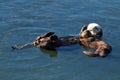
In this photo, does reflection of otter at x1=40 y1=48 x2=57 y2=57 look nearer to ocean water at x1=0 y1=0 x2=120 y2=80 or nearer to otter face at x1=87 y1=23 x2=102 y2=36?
ocean water at x1=0 y1=0 x2=120 y2=80

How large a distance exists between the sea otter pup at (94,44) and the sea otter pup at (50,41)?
16.6 inches

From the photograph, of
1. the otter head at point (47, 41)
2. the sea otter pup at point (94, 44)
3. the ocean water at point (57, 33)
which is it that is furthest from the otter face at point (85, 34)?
the otter head at point (47, 41)

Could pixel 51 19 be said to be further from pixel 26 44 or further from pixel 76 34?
pixel 26 44

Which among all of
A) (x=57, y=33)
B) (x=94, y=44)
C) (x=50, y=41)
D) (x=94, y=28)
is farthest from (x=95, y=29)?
(x=50, y=41)

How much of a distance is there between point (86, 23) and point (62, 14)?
122 cm

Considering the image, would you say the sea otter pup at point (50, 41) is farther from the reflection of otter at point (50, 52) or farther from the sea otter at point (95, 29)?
the sea otter at point (95, 29)

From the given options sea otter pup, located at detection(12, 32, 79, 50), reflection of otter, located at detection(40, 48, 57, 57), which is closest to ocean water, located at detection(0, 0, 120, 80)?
reflection of otter, located at detection(40, 48, 57, 57)

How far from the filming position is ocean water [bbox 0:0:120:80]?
436 inches

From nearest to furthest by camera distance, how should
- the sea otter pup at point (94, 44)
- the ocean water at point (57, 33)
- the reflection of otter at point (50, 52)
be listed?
the ocean water at point (57, 33) → the sea otter pup at point (94, 44) → the reflection of otter at point (50, 52)

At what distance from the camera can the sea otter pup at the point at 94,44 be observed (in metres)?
11.9

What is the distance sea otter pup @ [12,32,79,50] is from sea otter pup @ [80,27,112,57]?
0.42m

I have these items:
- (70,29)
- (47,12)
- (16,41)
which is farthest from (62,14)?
(16,41)

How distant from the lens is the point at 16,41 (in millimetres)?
12578

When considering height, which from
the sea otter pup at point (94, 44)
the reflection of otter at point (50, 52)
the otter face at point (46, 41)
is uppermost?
the otter face at point (46, 41)
